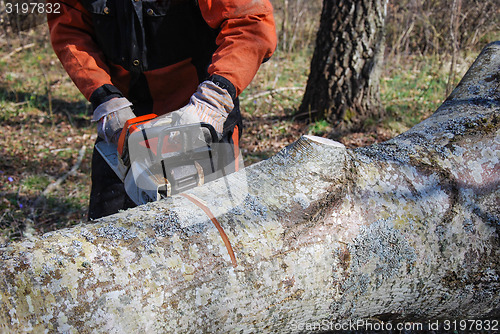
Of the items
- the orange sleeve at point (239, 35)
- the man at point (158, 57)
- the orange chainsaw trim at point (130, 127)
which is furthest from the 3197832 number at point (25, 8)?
the orange chainsaw trim at point (130, 127)

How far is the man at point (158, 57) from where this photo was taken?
1.81 m

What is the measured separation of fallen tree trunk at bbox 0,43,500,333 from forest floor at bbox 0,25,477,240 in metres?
2.03

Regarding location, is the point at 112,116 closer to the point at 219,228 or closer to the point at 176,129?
the point at 176,129

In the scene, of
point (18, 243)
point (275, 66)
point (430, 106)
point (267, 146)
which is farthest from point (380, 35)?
point (18, 243)

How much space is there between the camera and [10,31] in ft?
24.8

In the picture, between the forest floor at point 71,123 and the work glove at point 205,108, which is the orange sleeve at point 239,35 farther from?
the forest floor at point 71,123

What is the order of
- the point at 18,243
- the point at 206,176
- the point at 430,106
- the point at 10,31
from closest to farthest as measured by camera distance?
1. the point at 18,243
2. the point at 206,176
3. the point at 430,106
4. the point at 10,31

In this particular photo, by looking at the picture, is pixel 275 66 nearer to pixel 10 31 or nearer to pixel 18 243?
pixel 10 31

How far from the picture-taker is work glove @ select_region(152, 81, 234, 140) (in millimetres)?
1694

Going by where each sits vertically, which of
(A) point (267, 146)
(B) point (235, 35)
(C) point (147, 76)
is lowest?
(A) point (267, 146)

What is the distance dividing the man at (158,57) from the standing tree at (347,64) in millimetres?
2491

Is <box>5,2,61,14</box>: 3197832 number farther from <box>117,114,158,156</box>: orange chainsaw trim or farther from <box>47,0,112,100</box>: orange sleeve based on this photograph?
<box>117,114,158,156</box>: orange chainsaw trim

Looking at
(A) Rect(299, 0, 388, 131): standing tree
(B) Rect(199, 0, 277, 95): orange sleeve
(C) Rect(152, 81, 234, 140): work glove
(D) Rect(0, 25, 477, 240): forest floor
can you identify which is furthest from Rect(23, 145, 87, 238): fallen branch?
(A) Rect(299, 0, 388, 131): standing tree

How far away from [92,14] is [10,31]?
6.94 meters
